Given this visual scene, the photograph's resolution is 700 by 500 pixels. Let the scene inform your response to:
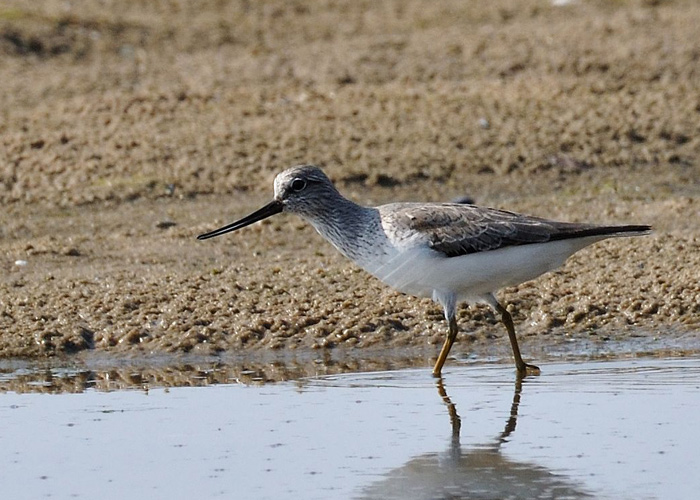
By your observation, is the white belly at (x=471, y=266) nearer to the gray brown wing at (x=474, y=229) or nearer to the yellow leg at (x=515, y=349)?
the gray brown wing at (x=474, y=229)

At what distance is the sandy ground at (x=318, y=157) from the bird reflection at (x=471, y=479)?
1.70m

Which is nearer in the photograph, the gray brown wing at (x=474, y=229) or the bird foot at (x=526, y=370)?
the gray brown wing at (x=474, y=229)

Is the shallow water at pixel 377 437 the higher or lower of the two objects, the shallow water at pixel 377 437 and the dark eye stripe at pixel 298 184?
the lower

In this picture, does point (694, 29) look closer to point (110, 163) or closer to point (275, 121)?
point (275, 121)

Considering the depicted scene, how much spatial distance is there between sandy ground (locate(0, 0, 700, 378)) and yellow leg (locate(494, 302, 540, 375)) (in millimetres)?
388

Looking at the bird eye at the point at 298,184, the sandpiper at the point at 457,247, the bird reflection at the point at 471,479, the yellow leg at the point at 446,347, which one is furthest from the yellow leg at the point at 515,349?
the bird eye at the point at 298,184

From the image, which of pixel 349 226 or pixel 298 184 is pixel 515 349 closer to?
pixel 349 226

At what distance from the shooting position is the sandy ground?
25.0ft

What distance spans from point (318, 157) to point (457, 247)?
3.68 m

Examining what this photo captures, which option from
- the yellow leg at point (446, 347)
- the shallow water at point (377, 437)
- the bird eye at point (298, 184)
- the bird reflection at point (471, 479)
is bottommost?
the bird reflection at point (471, 479)

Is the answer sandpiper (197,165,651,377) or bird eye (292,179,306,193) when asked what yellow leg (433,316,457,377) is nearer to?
sandpiper (197,165,651,377)

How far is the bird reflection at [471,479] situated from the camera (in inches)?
198

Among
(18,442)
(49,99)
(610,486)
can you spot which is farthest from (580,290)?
(49,99)

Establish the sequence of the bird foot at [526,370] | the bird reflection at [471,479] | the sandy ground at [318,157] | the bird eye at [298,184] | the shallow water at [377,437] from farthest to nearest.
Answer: the sandy ground at [318,157]
the bird eye at [298,184]
the bird foot at [526,370]
the shallow water at [377,437]
the bird reflection at [471,479]
